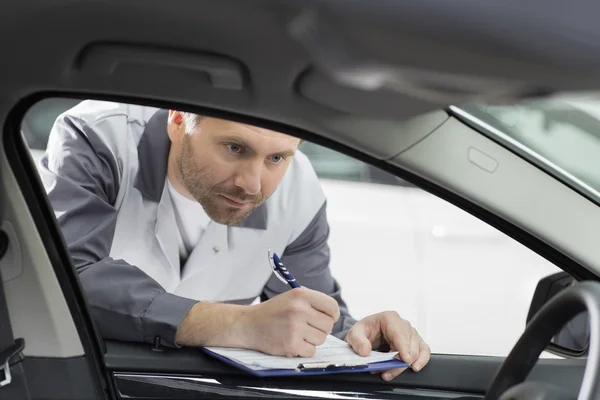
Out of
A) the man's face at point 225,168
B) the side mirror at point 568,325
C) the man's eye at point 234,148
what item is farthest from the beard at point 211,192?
the side mirror at point 568,325

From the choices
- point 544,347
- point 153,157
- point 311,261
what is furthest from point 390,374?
point 153,157

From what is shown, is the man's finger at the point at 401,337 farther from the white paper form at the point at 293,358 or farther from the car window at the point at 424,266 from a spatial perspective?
the car window at the point at 424,266

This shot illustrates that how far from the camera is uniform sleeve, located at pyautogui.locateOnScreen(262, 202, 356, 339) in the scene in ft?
7.95

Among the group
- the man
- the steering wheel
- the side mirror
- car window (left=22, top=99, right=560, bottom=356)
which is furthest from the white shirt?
the steering wheel

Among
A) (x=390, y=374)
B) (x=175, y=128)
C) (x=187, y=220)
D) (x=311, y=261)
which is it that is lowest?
(x=390, y=374)

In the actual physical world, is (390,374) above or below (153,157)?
below

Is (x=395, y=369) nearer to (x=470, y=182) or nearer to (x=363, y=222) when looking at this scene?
(x=470, y=182)

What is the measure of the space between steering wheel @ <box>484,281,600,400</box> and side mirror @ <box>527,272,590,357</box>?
301mm

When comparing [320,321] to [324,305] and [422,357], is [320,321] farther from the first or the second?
[422,357]

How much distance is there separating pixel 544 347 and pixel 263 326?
610 millimetres

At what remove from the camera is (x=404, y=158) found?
1.28 meters

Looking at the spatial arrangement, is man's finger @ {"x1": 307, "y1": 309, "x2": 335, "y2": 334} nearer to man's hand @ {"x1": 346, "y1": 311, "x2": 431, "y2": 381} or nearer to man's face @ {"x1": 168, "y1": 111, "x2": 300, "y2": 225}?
man's hand @ {"x1": 346, "y1": 311, "x2": 431, "y2": 381}

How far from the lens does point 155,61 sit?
0.95 meters

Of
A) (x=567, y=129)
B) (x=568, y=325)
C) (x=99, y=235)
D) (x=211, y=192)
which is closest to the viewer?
(x=568, y=325)
